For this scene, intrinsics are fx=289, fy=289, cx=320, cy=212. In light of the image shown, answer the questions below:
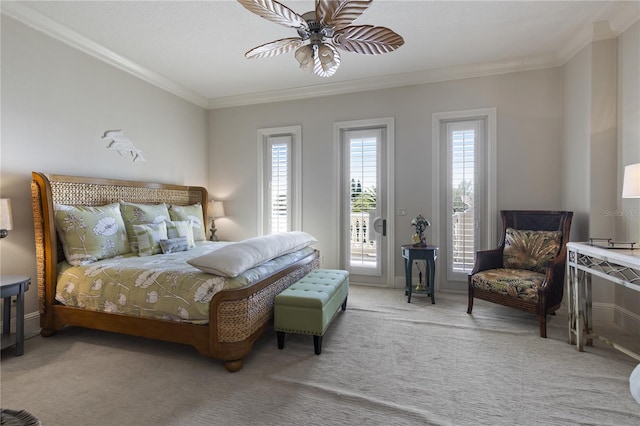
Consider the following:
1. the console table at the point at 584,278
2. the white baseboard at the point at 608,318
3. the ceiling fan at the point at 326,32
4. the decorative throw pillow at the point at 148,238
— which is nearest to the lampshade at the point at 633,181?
the console table at the point at 584,278

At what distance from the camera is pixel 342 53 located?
3.44 meters

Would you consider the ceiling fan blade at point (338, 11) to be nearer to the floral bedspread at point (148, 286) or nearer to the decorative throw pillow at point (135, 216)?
the floral bedspread at point (148, 286)

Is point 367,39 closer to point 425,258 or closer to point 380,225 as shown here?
point 425,258

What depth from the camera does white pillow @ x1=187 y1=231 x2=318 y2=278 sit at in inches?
83.4

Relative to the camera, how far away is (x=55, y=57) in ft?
9.61

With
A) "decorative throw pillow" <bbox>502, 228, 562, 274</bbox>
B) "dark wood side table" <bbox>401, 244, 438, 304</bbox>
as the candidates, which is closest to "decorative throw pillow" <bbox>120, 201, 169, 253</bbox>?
"dark wood side table" <bbox>401, 244, 438, 304</bbox>

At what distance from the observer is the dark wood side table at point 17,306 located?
2.15 meters

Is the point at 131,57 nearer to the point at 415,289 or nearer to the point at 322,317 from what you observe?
the point at 322,317

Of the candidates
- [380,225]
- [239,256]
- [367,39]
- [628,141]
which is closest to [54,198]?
[239,256]

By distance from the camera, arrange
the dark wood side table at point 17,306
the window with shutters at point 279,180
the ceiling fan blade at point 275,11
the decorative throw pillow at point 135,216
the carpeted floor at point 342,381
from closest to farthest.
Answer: the carpeted floor at point 342,381 → the ceiling fan blade at point 275,11 → the dark wood side table at point 17,306 → the decorative throw pillow at point 135,216 → the window with shutters at point 279,180

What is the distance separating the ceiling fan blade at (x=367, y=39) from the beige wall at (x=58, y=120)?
2.87 metres

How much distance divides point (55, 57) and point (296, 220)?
3.31 metres

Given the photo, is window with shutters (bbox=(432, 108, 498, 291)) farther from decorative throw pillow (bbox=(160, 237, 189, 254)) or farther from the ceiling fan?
decorative throw pillow (bbox=(160, 237, 189, 254))

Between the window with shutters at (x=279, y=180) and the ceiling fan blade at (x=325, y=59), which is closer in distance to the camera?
the ceiling fan blade at (x=325, y=59)
